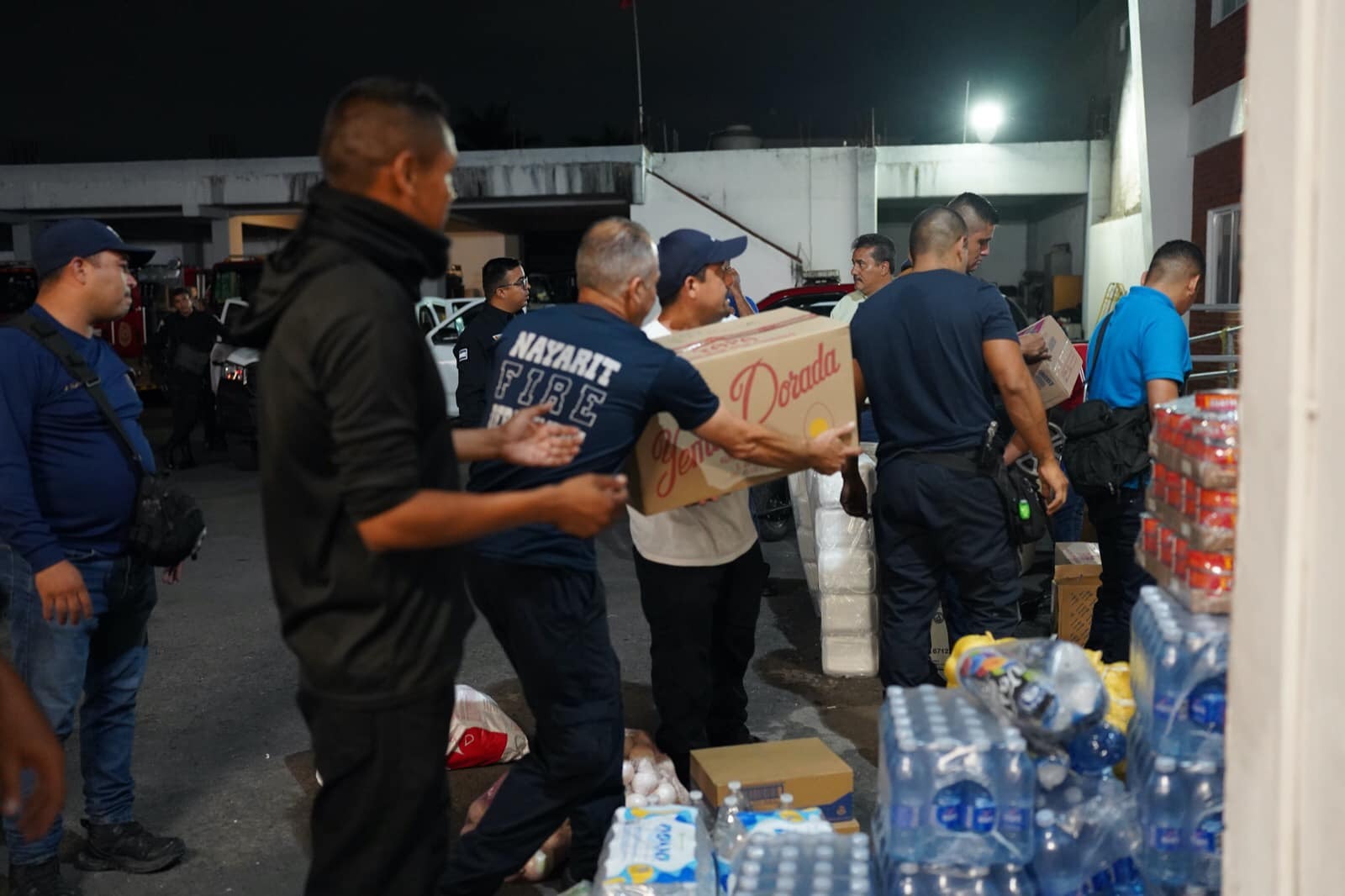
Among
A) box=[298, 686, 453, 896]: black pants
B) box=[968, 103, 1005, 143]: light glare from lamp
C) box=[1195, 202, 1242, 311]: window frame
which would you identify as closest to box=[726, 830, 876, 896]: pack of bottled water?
box=[298, 686, 453, 896]: black pants

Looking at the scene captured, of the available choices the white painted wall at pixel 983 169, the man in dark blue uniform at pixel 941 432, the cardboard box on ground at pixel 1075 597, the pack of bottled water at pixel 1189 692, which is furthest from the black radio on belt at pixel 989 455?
the white painted wall at pixel 983 169

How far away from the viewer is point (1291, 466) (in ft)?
6.28

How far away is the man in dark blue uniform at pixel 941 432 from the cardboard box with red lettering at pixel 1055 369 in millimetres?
1226

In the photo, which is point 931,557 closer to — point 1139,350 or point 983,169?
point 1139,350

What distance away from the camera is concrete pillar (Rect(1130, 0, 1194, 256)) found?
14625 mm

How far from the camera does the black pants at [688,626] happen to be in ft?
13.8

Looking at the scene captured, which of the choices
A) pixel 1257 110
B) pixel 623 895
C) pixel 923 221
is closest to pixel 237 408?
pixel 923 221

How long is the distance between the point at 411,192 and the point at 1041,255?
24.9 metres

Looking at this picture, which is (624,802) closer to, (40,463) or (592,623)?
(592,623)

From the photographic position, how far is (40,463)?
3.62 metres

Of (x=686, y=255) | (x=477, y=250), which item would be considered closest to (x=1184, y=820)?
(x=686, y=255)

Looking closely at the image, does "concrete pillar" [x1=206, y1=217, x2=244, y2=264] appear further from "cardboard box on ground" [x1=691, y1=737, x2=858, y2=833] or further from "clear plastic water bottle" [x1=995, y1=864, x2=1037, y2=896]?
"clear plastic water bottle" [x1=995, y1=864, x2=1037, y2=896]

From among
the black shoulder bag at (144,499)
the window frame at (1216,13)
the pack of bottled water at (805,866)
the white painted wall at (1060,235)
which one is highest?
the window frame at (1216,13)

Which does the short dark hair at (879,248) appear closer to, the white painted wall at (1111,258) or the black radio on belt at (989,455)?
the black radio on belt at (989,455)
